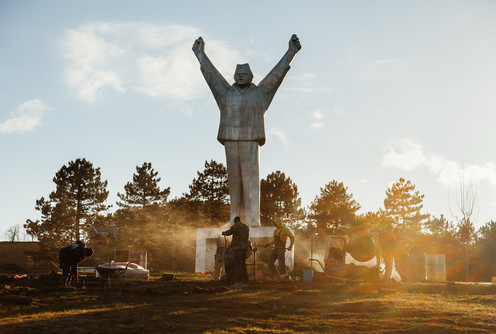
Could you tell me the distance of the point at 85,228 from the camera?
162ft

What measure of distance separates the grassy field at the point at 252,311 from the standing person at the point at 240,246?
40.9 inches

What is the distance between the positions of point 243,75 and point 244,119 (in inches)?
70.9

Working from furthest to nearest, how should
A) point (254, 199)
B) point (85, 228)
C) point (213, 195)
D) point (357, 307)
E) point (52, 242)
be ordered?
point (213, 195), point (85, 228), point (52, 242), point (254, 199), point (357, 307)

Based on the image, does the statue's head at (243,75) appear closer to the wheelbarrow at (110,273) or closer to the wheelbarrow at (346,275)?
the wheelbarrow at (110,273)

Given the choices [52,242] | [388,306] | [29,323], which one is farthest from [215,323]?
[52,242]

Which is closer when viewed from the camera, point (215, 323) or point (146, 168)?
point (215, 323)

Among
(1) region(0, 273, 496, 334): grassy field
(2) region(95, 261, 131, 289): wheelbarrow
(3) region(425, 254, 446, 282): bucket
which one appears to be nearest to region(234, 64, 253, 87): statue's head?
(2) region(95, 261, 131, 289): wheelbarrow

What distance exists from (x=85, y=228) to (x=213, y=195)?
37.4 feet

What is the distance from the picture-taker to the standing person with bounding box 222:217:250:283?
16.4m

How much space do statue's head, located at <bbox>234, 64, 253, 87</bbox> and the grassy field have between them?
1084cm

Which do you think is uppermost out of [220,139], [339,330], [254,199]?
[220,139]

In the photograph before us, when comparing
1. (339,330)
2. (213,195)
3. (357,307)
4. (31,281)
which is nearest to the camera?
(339,330)

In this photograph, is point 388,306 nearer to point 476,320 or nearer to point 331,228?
point 476,320

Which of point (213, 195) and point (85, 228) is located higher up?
point (213, 195)
